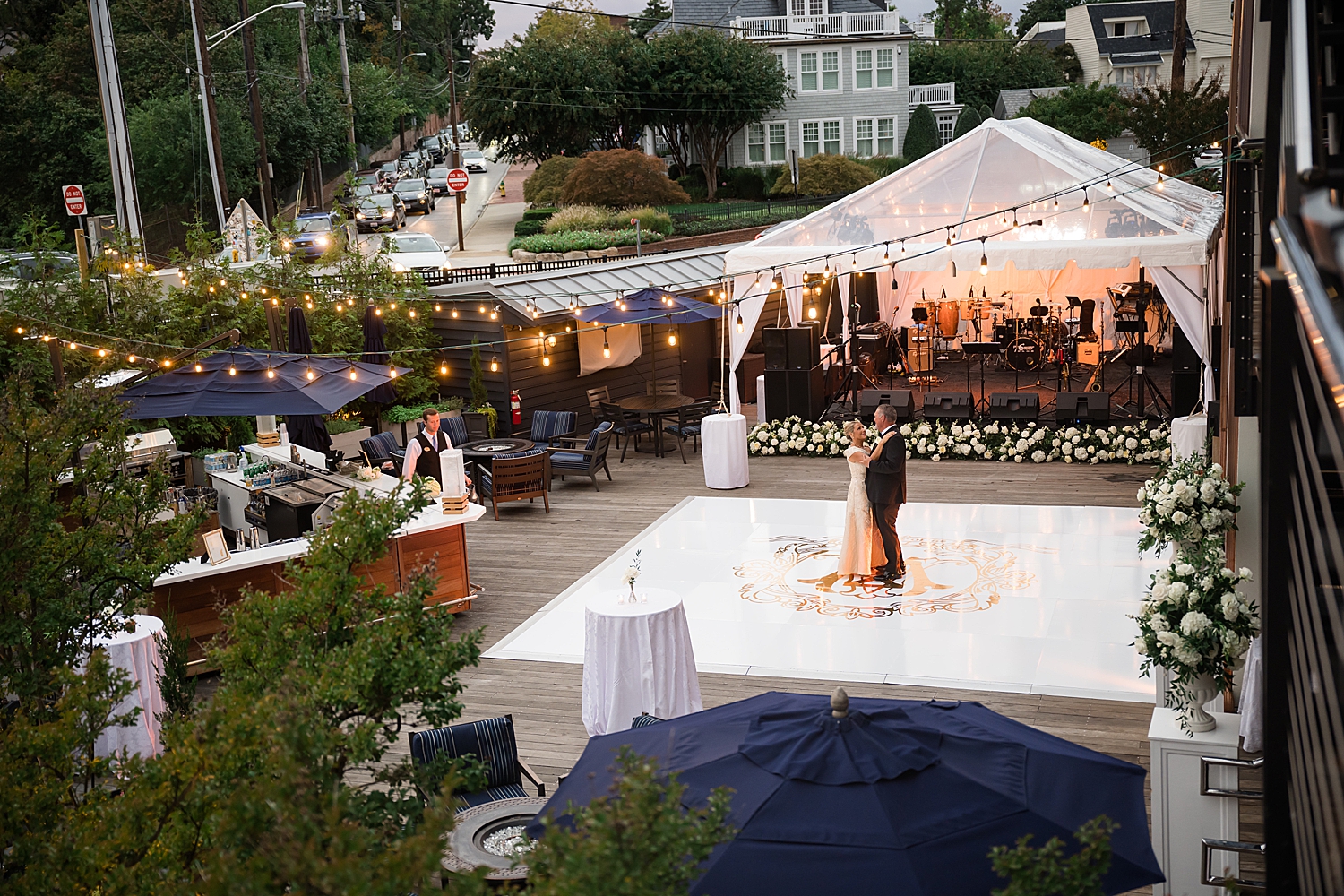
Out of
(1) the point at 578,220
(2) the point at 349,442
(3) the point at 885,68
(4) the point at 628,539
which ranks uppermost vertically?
(3) the point at 885,68

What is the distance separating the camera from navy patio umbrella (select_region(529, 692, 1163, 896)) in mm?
3848

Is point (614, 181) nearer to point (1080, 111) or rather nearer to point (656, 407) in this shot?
point (1080, 111)

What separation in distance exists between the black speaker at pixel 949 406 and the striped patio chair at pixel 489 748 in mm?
10518

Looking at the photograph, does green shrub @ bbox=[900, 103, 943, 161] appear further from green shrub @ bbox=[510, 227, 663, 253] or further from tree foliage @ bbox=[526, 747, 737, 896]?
tree foliage @ bbox=[526, 747, 737, 896]

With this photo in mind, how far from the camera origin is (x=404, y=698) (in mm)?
3146

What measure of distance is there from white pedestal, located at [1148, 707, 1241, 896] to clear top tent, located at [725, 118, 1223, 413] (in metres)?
8.80

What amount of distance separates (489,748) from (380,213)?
30.9 m

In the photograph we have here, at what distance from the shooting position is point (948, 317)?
2027cm

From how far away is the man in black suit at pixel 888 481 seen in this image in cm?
970

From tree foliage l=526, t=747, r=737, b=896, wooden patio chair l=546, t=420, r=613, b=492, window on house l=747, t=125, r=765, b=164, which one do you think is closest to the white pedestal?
tree foliage l=526, t=747, r=737, b=896

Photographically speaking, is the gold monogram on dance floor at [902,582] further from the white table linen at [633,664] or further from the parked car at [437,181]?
the parked car at [437,181]

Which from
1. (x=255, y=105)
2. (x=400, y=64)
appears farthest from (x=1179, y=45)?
(x=400, y=64)

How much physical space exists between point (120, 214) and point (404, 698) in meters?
17.4

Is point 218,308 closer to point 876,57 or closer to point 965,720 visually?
point 965,720
